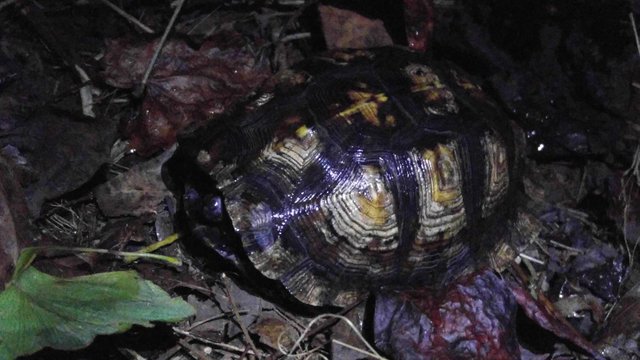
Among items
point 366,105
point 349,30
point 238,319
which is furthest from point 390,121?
point 238,319

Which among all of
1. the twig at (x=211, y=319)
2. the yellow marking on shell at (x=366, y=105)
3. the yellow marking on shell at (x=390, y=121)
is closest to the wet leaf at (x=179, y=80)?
the yellow marking on shell at (x=366, y=105)

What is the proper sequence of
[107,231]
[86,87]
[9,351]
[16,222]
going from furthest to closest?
[86,87]
[107,231]
[16,222]
[9,351]

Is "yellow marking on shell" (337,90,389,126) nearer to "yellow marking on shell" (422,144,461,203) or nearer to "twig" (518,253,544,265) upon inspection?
"yellow marking on shell" (422,144,461,203)

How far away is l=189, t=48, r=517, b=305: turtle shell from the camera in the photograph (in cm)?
210

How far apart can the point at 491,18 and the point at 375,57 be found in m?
0.70

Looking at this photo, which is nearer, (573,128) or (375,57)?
(375,57)

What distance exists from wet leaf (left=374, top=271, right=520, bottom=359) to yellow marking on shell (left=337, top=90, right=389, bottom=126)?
576 mm

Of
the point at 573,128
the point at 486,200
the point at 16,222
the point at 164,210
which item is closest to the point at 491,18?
the point at 573,128

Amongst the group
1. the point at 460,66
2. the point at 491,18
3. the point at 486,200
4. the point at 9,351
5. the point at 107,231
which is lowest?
the point at 107,231

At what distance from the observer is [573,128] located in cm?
282

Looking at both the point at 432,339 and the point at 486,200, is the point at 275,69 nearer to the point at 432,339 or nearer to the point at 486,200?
the point at 486,200

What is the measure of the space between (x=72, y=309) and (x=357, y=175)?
0.89 metres

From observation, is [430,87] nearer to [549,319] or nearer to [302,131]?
[302,131]

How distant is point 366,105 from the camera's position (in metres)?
2.20
